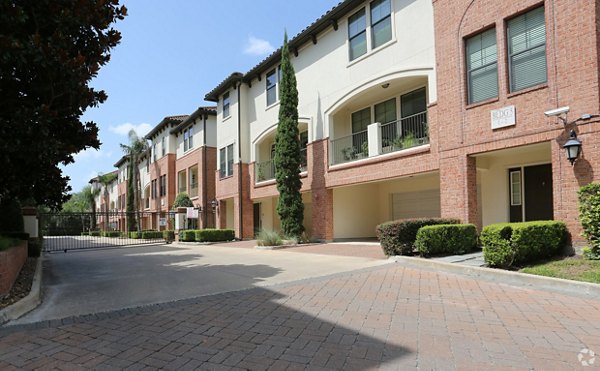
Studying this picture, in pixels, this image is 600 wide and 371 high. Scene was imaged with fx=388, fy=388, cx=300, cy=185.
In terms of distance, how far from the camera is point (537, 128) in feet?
32.2

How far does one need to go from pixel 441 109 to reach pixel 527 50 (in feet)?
9.12

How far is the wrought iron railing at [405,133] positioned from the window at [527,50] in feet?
11.3

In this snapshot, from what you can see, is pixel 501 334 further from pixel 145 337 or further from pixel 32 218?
pixel 32 218

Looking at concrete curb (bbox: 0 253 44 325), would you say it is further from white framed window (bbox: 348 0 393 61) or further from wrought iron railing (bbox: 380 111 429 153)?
white framed window (bbox: 348 0 393 61)

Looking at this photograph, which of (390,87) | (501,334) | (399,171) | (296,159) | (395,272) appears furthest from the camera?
(296,159)

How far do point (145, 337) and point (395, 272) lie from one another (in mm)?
5626

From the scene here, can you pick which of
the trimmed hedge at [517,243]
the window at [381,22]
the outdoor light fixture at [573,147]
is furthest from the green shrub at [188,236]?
the outdoor light fixture at [573,147]

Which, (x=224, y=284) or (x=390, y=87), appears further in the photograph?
(x=390, y=87)

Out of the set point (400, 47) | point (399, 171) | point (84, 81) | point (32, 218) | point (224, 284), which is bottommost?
point (224, 284)

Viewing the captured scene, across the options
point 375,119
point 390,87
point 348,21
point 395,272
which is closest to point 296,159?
point 375,119

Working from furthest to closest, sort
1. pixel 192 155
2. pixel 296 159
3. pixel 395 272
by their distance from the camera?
pixel 192 155 → pixel 296 159 → pixel 395 272

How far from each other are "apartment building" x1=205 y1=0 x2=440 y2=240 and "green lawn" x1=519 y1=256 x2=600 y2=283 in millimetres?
5125

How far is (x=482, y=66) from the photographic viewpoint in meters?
11.3

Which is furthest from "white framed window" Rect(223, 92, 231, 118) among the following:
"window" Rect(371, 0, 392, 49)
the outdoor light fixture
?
the outdoor light fixture
